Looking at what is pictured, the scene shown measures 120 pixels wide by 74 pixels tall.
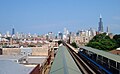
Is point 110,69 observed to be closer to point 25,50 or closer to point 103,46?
point 25,50

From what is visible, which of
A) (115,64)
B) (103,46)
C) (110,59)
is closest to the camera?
(115,64)

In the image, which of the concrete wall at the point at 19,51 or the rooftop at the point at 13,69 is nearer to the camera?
the rooftop at the point at 13,69

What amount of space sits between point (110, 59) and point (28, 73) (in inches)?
208

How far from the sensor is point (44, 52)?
32406mm

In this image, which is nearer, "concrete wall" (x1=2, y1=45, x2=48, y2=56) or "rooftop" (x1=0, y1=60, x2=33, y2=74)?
"rooftop" (x1=0, y1=60, x2=33, y2=74)

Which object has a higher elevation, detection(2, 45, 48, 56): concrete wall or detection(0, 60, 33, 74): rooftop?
detection(0, 60, 33, 74): rooftop

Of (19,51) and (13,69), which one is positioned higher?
(13,69)

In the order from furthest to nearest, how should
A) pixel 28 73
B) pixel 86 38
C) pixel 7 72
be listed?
1. pixel 86 38
2. pixel 28 73
3. pixel 7 72

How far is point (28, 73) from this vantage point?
10.4 metres

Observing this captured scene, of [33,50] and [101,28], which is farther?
[101,28]

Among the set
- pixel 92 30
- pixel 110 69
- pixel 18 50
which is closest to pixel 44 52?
pixel 18 50

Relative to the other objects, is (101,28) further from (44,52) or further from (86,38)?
(44,52)

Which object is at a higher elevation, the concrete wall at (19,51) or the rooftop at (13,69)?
the rooftop at (13,69)

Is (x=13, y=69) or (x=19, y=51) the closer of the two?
(x=13, y=69)
